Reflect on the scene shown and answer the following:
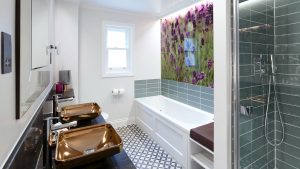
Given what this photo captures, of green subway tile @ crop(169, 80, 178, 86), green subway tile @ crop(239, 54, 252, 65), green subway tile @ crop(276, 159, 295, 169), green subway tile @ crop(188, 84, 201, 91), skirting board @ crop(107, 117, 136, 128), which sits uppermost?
green subway tile @ crop(239, 54, 252, 65)

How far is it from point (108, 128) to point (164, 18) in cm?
343

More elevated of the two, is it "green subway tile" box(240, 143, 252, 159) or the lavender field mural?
the lavender field mural

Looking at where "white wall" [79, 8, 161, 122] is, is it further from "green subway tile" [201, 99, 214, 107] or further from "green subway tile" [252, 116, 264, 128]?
"green subway tile" [252, 116, 264, 128]

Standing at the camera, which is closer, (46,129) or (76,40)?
A: (46,129)

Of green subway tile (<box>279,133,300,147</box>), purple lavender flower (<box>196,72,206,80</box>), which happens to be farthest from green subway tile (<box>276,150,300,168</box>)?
purple lavender flower (<box>196,72,206,80</box>)

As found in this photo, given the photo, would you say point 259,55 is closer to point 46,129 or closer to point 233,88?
point 233,88

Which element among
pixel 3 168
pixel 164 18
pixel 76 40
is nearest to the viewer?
pixel 3 168

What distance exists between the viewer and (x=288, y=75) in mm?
2117

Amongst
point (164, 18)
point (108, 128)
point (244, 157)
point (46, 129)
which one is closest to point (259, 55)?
point (244, 157)

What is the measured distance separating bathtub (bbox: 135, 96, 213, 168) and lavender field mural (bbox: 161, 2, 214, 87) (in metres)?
0.56

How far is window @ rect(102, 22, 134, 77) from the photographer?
12.6ft

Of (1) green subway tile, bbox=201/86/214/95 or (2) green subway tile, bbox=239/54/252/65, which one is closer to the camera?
(2) green subway tile, bbox=239/54/252/65

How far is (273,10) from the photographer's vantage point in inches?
84.7

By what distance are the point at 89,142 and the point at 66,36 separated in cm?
252
